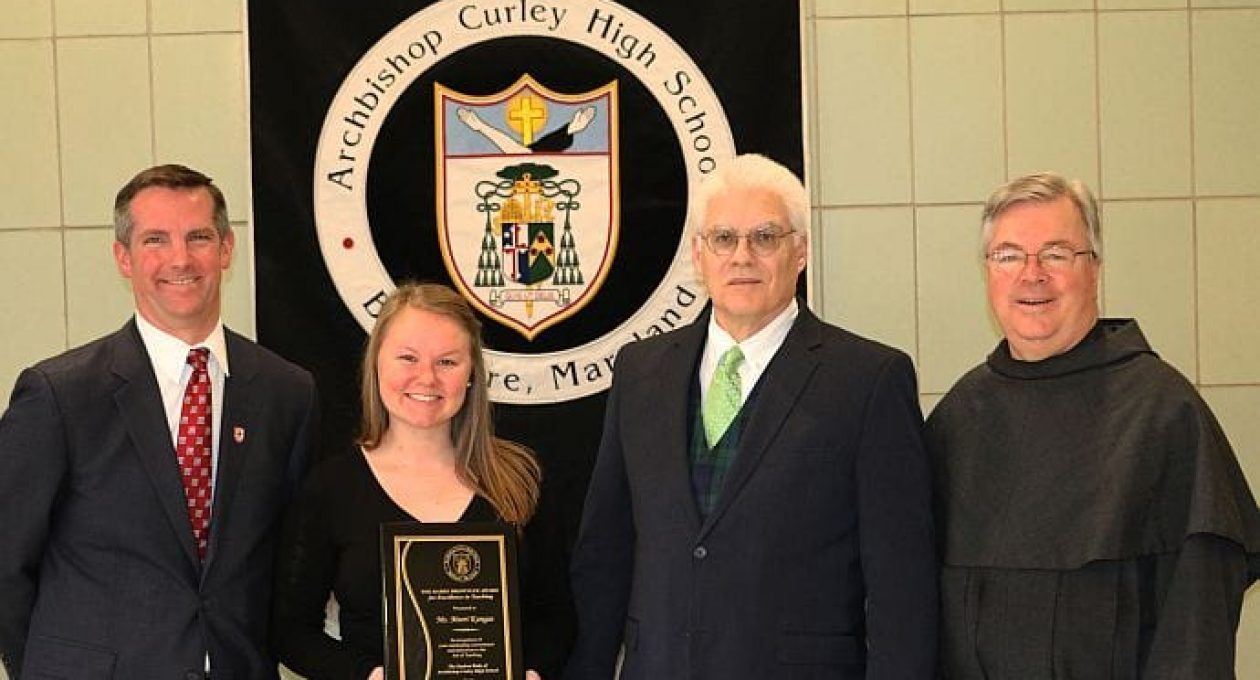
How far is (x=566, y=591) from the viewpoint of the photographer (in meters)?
3.01

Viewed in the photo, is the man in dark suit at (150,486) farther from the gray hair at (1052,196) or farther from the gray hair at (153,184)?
the gray hair at (1052,196)

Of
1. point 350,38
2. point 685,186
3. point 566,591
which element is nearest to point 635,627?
point 566,591

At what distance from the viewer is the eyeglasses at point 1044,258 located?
2.75 m

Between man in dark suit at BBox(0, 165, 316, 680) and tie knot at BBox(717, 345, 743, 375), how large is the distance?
3.04 feet

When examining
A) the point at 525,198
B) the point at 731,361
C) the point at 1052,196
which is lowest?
the point at 731,361

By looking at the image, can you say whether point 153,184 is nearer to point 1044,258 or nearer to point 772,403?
point 772,403

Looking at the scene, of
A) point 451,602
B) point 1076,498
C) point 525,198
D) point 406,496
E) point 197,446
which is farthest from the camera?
point 525,198

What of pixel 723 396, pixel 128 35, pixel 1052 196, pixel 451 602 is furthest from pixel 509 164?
pixel 1052 196

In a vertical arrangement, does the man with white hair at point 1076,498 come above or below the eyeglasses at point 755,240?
below

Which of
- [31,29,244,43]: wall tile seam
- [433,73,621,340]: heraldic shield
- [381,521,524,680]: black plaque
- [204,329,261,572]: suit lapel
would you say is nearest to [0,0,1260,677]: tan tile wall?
[31,29,244,43]: wall tile seam

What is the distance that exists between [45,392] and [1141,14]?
312 cm

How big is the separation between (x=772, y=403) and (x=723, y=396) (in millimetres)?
115

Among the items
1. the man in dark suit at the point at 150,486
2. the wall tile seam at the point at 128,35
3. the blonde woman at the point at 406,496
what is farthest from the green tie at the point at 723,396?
the wall tile seam at the point at 128,35

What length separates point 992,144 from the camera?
4457 mm
